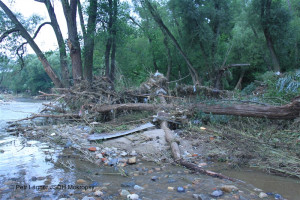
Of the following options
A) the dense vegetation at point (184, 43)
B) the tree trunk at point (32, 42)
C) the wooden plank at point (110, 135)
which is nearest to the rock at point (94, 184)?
the wooden plank at point (110, 135)

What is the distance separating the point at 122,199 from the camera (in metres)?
2.75

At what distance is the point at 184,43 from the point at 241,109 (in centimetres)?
1229

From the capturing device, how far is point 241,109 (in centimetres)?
520

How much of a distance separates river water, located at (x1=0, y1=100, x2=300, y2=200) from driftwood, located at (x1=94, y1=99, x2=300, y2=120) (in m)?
1.43

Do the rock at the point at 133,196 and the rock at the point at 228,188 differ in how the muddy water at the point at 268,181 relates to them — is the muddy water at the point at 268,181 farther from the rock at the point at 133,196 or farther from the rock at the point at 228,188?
the rock at the point at 133,196

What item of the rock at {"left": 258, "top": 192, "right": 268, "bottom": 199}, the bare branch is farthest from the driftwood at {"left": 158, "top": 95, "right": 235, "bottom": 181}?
the bare branch

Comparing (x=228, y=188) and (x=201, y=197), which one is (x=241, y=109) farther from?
(x=201, y=197)

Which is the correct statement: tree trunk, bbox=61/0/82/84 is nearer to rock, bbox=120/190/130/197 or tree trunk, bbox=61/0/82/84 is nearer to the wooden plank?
the wooden plank

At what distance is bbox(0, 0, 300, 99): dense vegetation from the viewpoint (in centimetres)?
1056

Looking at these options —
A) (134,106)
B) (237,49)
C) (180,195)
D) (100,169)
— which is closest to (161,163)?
(100,169)

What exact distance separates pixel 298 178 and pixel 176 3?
13.0 m

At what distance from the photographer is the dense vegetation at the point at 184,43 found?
10.6 m

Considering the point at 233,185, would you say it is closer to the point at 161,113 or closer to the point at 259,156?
the point at 259,156

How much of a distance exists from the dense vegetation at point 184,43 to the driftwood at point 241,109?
1251 mm
